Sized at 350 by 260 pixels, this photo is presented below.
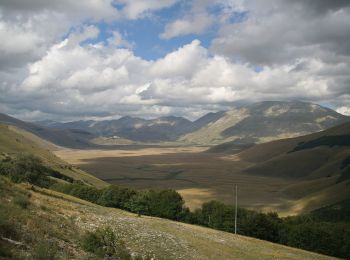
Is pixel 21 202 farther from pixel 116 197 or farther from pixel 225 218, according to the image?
pixel 225 218

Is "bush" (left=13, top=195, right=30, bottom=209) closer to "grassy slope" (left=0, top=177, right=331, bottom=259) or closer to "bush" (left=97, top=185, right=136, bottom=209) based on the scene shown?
"grassy slope" (left=0, top=177, right=331, bottom=259)

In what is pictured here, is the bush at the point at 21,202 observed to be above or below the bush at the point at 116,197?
above

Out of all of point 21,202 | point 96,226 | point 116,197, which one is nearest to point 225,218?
point 116,197

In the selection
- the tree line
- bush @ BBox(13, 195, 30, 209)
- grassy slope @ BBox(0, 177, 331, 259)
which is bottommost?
the tree line

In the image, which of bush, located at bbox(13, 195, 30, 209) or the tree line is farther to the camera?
the tree line

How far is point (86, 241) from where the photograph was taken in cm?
2641

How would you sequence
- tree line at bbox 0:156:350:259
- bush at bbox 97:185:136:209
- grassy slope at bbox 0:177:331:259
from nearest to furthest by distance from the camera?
1. grassy slope at bbox 0:177:331:259
2. tree line at bbox 0:156:350:259
3. bush at bbox 97:185:136:209

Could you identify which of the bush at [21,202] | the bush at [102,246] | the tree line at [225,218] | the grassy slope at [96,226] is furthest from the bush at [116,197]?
the bush at [102,246]

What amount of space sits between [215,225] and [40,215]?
74.8 m

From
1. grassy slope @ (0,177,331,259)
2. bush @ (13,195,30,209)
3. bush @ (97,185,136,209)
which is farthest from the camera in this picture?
bush @ (97,185,136,209)

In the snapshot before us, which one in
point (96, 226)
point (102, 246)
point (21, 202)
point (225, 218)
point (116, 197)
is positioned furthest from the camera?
point (116, 197)

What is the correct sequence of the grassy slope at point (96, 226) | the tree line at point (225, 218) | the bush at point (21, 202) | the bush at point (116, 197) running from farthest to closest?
the bush at point (116, 197)
the tree line at point (225, 218)
the bush at point (21, 202)
the grassy slope at point (96, 226)

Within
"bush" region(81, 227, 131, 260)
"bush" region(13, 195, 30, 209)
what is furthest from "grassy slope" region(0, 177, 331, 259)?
"bush" region(81, 227, 131, 260)

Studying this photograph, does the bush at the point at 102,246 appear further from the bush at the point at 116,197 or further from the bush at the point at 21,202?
the bush at the point at 116,197
